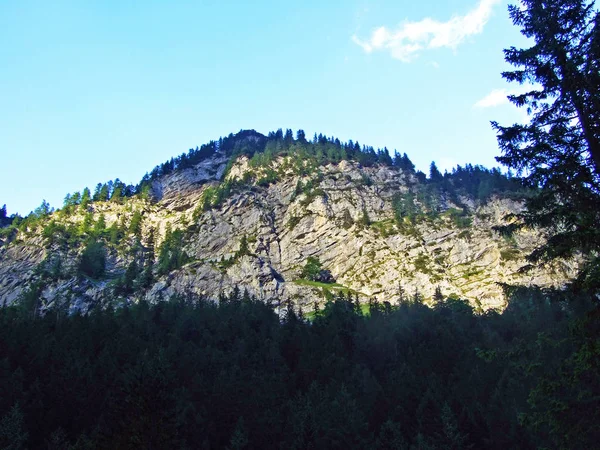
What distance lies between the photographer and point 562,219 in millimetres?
15930

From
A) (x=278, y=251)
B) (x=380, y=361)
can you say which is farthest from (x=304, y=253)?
(x=380, y=361)

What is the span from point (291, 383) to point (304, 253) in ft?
335

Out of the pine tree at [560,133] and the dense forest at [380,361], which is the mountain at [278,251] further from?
the pine tree at [560,133]

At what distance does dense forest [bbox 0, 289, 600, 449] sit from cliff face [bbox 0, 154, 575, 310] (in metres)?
50.4

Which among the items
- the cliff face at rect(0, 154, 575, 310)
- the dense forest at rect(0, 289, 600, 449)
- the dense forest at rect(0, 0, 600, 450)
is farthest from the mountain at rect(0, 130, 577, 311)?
Result: the dense forest at rect(0, 289, 600, 449)

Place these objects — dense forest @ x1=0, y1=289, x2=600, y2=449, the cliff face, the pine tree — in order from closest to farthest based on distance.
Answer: the pine tree < dense forest @ x1=0, y1=289, x2=600, y2=449 < the cliff face

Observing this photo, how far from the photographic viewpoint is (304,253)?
552 feet

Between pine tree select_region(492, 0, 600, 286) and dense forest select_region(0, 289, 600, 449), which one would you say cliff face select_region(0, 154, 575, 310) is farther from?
pine tree select_region(492, 0, 600, 286)

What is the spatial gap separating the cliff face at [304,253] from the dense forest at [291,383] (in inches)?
1984

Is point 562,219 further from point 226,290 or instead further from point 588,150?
point 226,290

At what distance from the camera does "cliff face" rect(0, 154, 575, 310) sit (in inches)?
5527

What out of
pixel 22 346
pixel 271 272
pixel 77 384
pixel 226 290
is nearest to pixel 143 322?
pixel 22 346

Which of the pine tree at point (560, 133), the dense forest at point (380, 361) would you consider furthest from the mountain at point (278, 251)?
the pine tree at point (560, 133)

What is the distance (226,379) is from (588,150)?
4787cm
